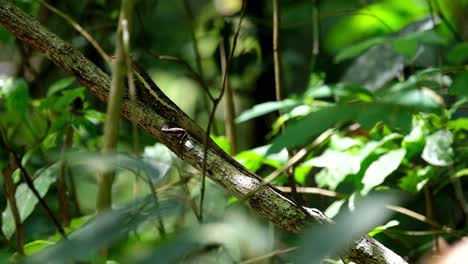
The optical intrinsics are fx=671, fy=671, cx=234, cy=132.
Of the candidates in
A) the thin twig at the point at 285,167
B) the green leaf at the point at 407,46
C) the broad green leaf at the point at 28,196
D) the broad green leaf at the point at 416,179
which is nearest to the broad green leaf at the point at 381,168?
the broad green leaf at the point at 416,179

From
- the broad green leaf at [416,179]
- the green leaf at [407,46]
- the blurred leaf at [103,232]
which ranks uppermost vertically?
the green leaf at [407,46]

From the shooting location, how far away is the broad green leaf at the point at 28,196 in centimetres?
140

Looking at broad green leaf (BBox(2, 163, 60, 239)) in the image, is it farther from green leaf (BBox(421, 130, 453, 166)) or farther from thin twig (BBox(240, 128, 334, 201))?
green leaf (BBox(421, 130, 453, 166))

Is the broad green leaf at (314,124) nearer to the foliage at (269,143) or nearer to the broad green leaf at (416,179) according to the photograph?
the foliage at (269,143)

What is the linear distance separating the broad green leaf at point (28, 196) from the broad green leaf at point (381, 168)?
64 cm

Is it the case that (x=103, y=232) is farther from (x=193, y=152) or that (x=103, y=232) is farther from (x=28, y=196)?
(x=28, y=196)

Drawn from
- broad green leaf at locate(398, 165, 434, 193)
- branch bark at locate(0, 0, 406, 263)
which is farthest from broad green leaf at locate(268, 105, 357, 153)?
broad green leaf at locate(398, 165, 434, 193)

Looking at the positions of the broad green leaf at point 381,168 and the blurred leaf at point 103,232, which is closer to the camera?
the blurred leaf at point 103,232

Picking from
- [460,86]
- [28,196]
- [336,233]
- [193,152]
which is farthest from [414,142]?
[336,233]

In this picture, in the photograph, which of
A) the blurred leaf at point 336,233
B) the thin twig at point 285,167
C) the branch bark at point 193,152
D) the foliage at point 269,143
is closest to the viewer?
the blurred leaf at point 336,233

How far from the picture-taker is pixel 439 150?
1.41 metres

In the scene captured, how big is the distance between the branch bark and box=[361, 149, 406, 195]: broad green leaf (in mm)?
314

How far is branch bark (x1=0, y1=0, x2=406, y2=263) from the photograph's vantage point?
1049mm

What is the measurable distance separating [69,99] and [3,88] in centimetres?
21
